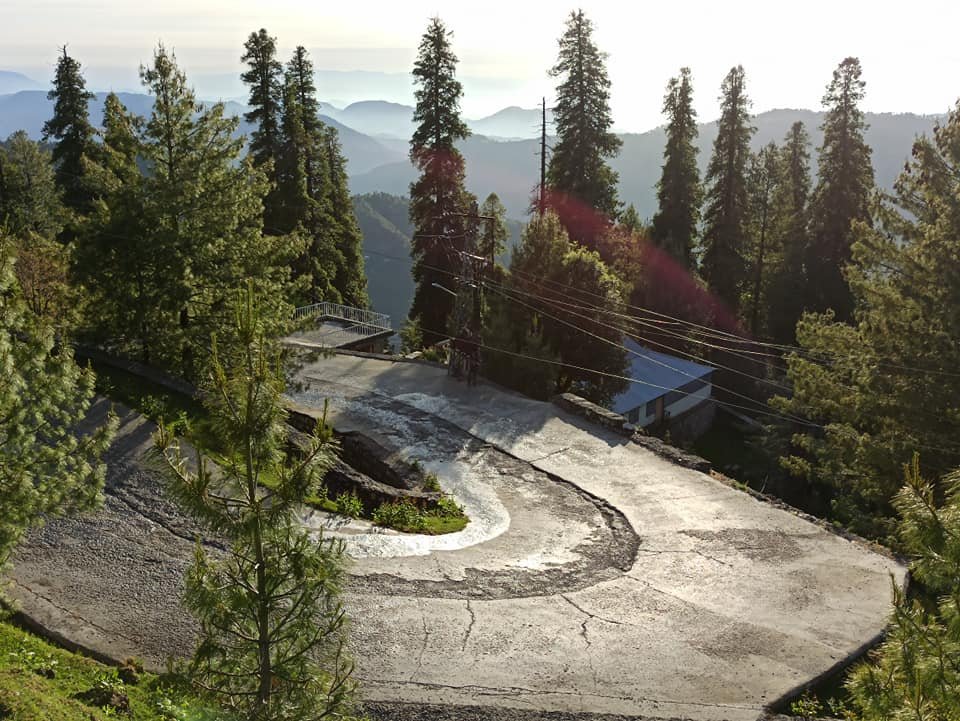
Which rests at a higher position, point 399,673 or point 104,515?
point 104,515

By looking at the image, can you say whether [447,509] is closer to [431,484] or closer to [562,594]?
[431,484]

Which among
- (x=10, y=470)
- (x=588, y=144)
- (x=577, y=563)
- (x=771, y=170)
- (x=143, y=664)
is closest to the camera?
(x=10, y=470)

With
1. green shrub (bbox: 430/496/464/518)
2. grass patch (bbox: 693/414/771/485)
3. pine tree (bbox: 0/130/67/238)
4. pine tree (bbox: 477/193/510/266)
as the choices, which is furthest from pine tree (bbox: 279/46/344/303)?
green shrub (bbox: 430/496/464/518)

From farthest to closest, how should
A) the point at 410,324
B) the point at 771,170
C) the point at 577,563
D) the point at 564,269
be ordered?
the point at 771,170 < the point at 410,324 < the point at 564,269 < the point at 577,563

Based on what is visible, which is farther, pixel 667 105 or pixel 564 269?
pixel 667 105

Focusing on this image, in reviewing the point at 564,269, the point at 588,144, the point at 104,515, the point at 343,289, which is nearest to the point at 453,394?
the point at 564,269

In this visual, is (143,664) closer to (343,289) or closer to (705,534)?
(705,534)

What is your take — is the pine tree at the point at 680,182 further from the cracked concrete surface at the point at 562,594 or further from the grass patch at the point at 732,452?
the cracked concrete surface at the point at 562,594

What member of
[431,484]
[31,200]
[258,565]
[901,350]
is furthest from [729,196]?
[258,565]

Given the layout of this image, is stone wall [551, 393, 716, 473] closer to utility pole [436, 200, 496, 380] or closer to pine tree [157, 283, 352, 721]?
utility pole [436, 200, 496, 380]
